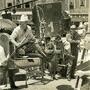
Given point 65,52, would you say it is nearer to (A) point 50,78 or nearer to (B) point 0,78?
(A) point 50,78

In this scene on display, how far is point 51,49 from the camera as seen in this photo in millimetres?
10922

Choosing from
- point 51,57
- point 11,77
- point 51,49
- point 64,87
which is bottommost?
point 64,87

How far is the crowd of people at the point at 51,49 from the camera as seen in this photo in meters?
9.39

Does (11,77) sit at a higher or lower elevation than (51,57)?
lower

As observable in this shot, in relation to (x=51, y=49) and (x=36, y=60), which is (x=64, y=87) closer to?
(x=36, y=60)

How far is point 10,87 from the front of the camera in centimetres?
935

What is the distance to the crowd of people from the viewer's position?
9.39 metres

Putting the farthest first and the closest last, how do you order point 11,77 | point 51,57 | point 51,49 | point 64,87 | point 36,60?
1. point 51,49
2. point 51,57
3. point 36,60
4. point 64,87
5. point 11,77

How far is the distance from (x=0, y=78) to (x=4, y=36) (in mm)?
1196

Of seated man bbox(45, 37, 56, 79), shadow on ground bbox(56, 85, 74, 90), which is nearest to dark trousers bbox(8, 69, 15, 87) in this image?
shadow on ground bbox(56, 85, 74, 90)

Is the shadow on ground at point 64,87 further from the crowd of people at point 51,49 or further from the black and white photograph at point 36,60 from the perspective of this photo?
the crowd of people at point 51,49

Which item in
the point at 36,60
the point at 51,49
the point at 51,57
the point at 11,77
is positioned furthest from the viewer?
the point at 51,49

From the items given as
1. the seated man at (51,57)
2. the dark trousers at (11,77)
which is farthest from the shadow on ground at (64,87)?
the dark trousers at (11,77)

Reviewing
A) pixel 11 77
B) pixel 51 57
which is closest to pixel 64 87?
pixel 51 57
